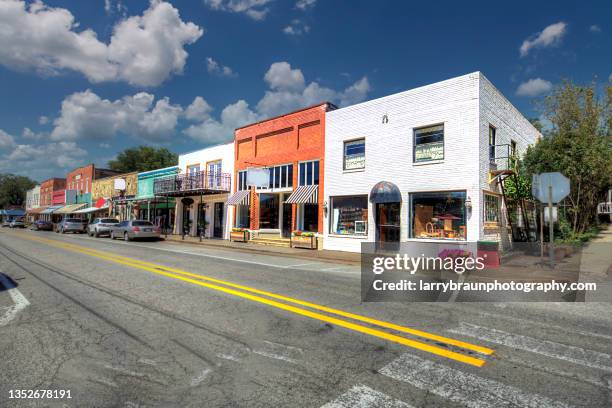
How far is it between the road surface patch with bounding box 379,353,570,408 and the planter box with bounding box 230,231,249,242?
19492mm

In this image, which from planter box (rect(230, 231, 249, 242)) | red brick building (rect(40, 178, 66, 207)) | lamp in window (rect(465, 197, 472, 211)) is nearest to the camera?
lamp in window (rect(465, 197, 472, 211))

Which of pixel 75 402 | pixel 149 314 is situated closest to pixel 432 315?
pixel 149 314

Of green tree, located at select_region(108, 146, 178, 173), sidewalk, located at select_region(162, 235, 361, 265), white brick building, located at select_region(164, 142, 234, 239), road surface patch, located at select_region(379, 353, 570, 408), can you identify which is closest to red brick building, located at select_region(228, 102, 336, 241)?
white brick building, located at select_region(164, 142, 234, 239)

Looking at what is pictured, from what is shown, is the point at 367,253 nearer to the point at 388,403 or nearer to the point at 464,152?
the point at 464,152

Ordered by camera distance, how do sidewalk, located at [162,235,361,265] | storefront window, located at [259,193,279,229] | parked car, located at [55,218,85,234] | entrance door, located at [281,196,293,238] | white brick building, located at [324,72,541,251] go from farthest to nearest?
parked car, located at [55,218,85,234] → storefront window, located at [259,193,279,229] → entrance door, located at [281,196,293,238] → sidewalk, located at [162,235,361,265] → white brick building, located at [324,72,541,251]

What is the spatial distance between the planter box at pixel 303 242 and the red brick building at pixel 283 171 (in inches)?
27.3

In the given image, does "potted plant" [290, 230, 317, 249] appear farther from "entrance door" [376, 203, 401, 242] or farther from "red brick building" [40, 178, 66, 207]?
"red brick building" [40, 178, 66, 207]

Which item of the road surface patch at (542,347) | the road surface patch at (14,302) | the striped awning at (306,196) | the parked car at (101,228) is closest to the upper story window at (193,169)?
the parked car at (101,228)

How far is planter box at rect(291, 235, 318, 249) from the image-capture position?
62.7 feet

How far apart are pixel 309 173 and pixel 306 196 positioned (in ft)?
5.16

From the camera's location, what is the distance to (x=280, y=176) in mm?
Result: 22109

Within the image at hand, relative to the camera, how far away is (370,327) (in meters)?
5.34

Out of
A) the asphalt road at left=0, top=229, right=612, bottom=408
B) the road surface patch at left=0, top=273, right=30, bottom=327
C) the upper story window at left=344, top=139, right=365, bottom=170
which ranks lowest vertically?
the road surface patch at left=0, top=273, right=30, bottom=327

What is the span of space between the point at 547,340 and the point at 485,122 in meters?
11.9
